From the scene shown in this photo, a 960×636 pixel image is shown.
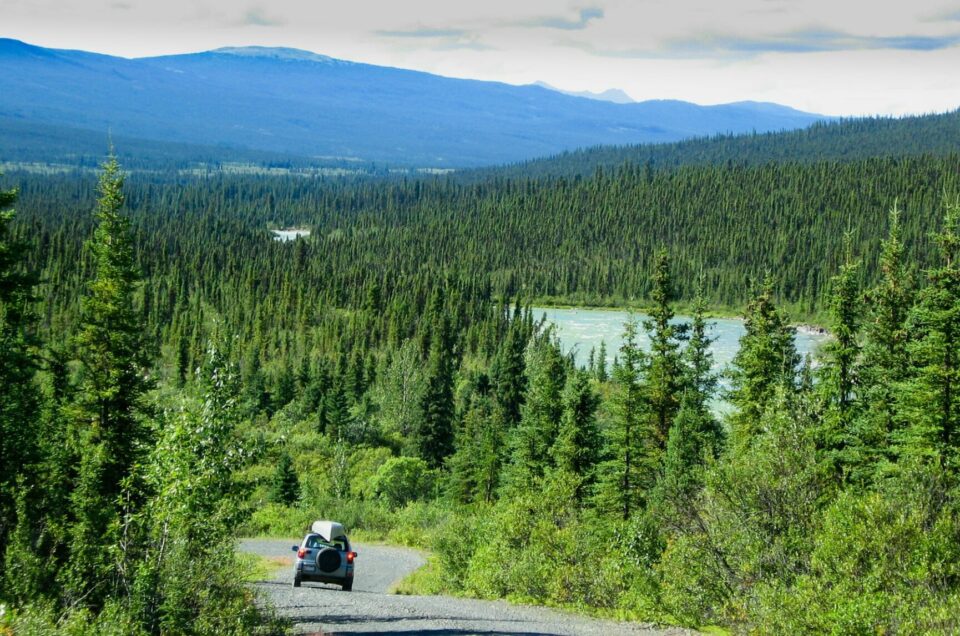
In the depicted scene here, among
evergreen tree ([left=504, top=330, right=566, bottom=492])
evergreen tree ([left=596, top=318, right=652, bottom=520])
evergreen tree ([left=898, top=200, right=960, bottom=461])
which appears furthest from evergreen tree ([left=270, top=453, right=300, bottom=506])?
evergreen tree ([left=898, top=200, right=960, bottom=461])

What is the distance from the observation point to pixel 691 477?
35.2m

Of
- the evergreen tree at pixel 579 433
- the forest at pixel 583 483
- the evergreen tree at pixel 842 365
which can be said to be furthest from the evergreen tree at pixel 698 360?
the evergreen tree at pixel 842 365

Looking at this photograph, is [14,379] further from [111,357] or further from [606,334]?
[606,334]

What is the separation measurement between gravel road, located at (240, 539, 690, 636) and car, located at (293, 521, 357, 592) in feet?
1.42

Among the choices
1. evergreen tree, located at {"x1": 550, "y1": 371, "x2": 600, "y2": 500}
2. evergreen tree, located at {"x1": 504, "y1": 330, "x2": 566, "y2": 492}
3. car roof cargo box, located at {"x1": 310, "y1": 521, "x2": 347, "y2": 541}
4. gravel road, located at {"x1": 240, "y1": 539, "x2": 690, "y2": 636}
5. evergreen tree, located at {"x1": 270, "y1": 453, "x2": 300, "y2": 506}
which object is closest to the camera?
gravel road, located at {"x1": 240, "y1": 539, "x2": 690, "y2": 636}

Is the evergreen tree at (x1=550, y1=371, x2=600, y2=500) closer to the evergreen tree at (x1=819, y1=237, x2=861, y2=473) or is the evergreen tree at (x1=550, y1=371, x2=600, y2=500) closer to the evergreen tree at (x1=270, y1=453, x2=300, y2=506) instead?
the evergreen tree at (x1=819, y1=237, x2=861, y2=473)

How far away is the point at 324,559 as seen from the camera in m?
28.1

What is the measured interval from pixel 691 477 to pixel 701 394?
6840 mm

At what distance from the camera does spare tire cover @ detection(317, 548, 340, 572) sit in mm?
27984

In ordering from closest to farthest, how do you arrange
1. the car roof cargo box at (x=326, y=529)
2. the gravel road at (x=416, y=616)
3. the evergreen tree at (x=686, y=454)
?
1. the gravel road at (x=416, y=616)
2. the car roof cargo box at (x=326, y=529)
3. the evergreen tree at (x=686, y=454)

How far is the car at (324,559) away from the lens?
92.0 ft

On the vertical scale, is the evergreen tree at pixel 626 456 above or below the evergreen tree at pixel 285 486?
above

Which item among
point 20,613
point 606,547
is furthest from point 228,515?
point 606,547

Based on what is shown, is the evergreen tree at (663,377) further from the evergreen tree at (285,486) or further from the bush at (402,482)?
the evergreen tree at (285,486)
